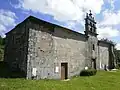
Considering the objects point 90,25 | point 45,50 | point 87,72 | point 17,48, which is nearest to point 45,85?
point 45,50

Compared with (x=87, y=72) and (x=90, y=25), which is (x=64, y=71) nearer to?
(x=87, y=72)

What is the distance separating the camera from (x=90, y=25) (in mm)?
28125

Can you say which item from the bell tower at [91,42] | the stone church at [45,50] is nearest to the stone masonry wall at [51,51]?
the stone church at [45,50]

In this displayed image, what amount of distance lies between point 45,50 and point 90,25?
13356mm

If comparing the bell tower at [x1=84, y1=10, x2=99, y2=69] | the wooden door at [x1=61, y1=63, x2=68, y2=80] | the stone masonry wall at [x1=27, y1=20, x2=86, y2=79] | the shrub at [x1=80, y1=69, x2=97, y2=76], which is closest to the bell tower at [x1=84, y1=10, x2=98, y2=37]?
the bell tower at [x1=84, y1=10, x2=99, y2=69]

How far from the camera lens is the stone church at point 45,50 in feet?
53.9

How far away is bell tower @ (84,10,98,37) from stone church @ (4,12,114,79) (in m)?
1.81

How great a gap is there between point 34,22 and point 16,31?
3444 millimetres

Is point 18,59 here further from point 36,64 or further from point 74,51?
point 74,51

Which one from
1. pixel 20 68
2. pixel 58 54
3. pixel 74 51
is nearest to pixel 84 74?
pixel 74 51

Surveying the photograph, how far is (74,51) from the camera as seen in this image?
73.8 ft

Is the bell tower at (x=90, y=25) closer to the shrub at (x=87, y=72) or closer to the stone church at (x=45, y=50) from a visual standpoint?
Answer: the stone church at (x=45, y=50)

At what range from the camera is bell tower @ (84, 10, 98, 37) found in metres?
27.1

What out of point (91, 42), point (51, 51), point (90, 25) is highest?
point (90, 25)
